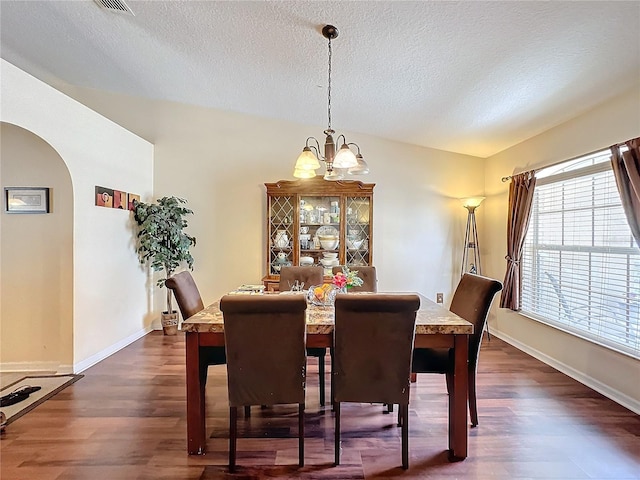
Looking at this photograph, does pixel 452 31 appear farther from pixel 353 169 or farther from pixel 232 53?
Result: pixel 232 53

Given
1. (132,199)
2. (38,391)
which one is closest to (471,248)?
(132,199)

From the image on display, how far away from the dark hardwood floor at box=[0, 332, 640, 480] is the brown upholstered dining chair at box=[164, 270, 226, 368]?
458mm

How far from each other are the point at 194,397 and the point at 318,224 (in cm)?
271

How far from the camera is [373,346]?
6.11 feet

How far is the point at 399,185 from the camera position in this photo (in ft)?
15.2

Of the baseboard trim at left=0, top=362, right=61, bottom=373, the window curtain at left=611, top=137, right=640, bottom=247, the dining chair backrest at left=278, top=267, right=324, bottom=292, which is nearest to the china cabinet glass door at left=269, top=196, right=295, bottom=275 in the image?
the dining chair backrest at left=278, top=267, right=324, bottom=292

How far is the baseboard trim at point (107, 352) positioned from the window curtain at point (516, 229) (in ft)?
13.9

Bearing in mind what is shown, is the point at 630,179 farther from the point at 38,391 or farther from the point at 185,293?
the point at 38,391

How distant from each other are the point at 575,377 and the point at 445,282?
6.03 feet

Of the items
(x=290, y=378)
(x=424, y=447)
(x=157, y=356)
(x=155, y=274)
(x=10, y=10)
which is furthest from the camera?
(x=155, y=274)

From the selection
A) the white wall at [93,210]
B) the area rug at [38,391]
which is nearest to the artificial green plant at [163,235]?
the white wall at [93,210]

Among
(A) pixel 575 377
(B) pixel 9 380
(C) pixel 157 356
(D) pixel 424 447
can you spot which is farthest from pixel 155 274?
(A) pixel 575 377

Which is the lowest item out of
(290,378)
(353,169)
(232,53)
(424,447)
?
(424,447)

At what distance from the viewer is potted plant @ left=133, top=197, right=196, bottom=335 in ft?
13.5
